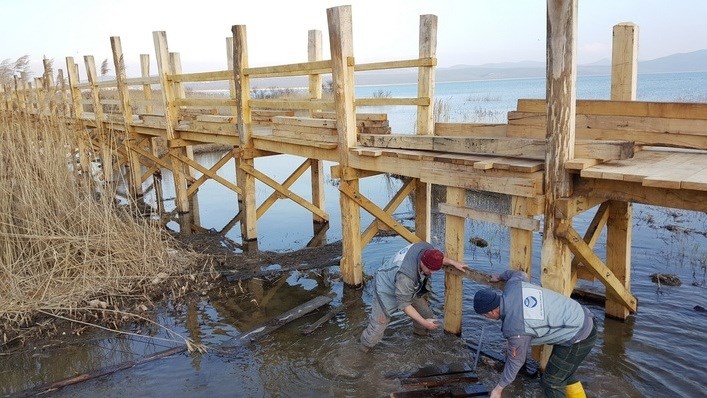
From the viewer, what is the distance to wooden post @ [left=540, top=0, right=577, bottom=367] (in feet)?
13.9

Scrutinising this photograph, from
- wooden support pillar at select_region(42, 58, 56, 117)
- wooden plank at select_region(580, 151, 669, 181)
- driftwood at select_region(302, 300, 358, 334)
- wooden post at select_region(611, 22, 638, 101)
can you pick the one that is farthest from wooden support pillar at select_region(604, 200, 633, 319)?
wooden support pillar at select_region(42, 58, 56, 117)

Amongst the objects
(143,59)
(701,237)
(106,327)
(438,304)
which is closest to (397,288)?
(438,304)

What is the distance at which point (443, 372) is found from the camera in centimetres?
523

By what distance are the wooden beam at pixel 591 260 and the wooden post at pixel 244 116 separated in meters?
6.00

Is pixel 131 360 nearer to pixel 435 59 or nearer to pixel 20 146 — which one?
pixel 20 146

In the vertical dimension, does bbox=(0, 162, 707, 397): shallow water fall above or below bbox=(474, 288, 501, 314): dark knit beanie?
below

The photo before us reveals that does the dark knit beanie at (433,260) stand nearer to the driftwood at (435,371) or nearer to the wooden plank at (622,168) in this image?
the driftwood at (435,371)

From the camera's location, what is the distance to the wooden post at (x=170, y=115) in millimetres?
10609

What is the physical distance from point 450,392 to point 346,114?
143 inches

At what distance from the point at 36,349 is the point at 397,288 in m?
4.38

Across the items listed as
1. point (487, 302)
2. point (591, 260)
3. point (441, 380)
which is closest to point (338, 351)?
point (441, 380)

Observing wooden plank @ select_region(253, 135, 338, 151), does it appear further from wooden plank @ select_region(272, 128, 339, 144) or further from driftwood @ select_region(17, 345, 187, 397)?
driftwood @ select_region(17, 345, 187, 397)

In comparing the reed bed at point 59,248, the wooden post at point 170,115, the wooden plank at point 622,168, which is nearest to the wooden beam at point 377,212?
the wooden plank at point 622,168

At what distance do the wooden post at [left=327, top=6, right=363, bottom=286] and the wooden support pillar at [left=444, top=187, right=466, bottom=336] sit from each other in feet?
5.84
